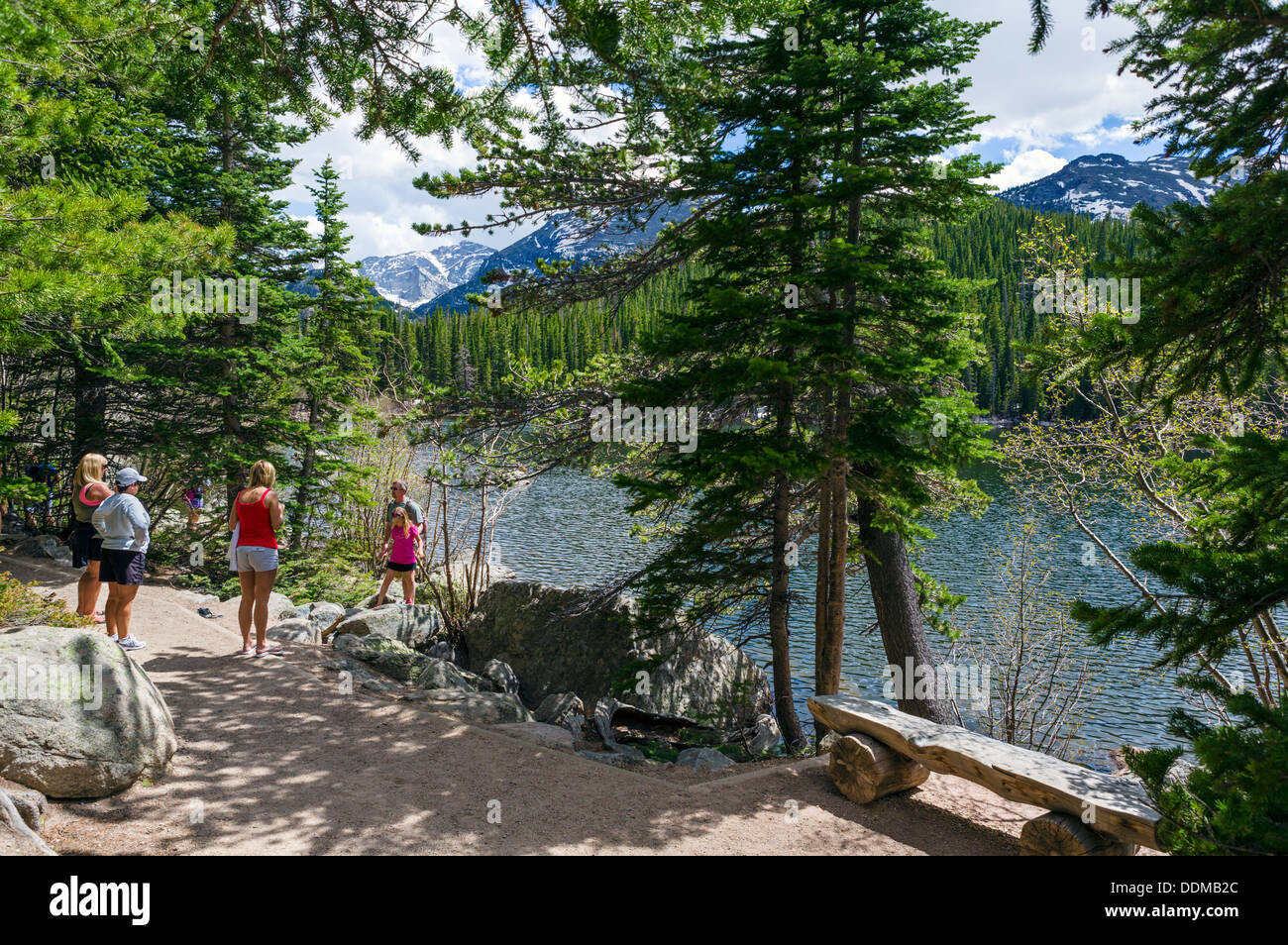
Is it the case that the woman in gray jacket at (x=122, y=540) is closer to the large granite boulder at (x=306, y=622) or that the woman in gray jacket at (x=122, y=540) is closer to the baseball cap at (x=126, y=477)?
the baseball cap at (x=126, y=477)

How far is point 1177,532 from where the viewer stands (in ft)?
33.2

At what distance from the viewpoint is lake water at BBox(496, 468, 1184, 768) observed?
11.5 meters

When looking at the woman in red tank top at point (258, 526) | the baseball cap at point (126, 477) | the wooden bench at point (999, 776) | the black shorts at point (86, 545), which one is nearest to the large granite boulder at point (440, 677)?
the woman in red tank top at point (258, 526)

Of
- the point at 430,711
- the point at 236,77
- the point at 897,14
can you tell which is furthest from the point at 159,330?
the point at 897,14

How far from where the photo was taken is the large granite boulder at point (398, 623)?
376 inches

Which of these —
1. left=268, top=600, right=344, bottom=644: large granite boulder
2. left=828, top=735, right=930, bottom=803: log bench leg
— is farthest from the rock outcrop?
left=828, top=735, right=930, bottom=803: log bench leg

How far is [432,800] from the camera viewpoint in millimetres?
4852

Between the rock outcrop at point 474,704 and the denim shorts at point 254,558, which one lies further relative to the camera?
the denim shorts at point 254,558

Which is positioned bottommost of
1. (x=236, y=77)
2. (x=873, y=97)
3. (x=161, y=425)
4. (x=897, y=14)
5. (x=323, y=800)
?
(x=323, y=800)

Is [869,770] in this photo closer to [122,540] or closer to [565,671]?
[565,671]

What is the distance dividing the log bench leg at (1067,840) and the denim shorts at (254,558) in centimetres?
685

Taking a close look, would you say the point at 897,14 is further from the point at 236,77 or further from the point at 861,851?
the point at 861,851

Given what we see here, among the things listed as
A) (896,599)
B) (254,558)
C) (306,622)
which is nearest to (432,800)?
(254,558)

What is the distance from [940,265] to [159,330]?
7354 mm
